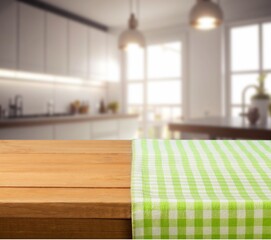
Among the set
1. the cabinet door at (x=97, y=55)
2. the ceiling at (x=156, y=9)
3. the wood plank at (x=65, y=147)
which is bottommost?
the wood plank at (x=65, y=147)

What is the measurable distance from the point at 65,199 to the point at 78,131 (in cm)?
415

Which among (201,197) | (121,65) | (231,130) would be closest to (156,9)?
(121,65)

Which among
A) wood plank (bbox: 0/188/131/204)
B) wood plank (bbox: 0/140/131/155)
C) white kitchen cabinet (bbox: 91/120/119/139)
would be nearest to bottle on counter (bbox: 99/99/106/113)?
white kitchen cabinet (bbox: 91/120/119/139)

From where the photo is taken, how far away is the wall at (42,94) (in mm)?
4781

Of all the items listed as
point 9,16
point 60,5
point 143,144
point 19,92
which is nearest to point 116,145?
point 143,144

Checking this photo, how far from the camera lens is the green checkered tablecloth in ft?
2.13

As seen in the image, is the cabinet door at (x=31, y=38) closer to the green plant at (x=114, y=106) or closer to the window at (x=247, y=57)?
the green plant at (x=114, y=106)

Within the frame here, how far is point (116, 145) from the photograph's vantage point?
104 cm

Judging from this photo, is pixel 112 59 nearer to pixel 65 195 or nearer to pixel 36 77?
pixel 36 77

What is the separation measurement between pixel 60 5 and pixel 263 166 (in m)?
4.99

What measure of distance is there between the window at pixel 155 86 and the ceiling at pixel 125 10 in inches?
17.4

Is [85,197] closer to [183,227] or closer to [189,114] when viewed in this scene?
[183,227]

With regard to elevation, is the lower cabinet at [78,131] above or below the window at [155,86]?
below

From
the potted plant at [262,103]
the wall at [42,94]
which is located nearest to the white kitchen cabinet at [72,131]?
the wall at [42,94]
